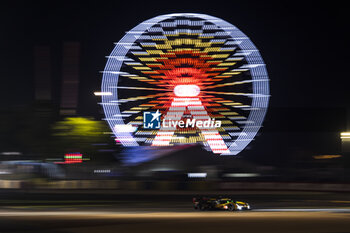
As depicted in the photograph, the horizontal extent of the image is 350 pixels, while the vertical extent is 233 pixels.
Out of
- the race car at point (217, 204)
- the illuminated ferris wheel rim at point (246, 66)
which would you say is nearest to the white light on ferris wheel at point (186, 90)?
the illuminated ferris wheel rim at point (246, 66)

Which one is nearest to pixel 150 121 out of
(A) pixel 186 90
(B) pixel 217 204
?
(A) pixel 186 90

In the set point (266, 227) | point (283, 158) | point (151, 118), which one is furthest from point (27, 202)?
point (283, 158)

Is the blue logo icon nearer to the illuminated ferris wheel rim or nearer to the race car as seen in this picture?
the illuminated ferris wheel rim

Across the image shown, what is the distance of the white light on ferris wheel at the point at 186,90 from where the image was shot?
36812 millimetres

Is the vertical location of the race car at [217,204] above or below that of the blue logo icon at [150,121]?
below

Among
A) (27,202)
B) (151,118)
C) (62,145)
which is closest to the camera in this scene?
(27,202)

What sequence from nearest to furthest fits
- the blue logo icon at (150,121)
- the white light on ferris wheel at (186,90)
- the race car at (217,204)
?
1. the race car at (217,204)
2. the white light on ferris wheel at (186,90)
3. the blue logo icon at (150,121)

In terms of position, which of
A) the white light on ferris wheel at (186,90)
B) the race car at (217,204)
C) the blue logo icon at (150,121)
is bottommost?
the race car at (217,204)

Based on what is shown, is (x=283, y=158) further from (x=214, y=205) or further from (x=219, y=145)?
(x=214, y=205)

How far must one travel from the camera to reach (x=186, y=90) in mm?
36812

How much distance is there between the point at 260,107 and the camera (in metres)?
38.1

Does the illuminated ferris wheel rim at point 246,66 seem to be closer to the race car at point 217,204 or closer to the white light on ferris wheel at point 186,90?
the white light on ferris wheel at point 186,90

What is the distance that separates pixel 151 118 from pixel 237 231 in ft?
104

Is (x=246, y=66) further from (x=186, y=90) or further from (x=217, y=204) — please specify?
(x=217, y=204)
